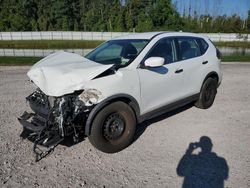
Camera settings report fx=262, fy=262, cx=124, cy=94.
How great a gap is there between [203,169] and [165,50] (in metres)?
2.27

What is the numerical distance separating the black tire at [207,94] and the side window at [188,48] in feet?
2.43

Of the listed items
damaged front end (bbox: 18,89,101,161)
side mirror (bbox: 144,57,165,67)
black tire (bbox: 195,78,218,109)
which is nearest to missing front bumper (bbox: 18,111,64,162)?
damaged front end (bbox: 18,89,101,161)

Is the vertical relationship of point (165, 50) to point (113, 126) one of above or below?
above

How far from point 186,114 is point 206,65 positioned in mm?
1170

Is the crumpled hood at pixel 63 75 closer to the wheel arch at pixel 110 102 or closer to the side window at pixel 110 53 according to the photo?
the wheel arch at pixel 110 102

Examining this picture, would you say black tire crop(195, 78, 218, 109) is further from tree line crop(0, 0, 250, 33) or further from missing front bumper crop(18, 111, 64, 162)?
tree line crop(0, 0, 250, 33)

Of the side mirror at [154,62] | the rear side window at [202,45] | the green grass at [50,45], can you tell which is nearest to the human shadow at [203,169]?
the side mirror at [154,62]

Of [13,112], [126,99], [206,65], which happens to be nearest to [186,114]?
[206,65]

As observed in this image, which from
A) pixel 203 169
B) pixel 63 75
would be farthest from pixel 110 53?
pixel 203 169

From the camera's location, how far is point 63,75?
12.4 feet

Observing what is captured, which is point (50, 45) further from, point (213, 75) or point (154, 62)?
point (154, 62)

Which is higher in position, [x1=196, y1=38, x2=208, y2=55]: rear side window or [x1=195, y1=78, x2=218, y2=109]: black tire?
[x1=196, y1=38, x2=208, y2=55]: rear side window

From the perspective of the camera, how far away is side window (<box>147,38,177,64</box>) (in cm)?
468

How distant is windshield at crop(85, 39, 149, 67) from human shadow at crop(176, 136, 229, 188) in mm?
1803
